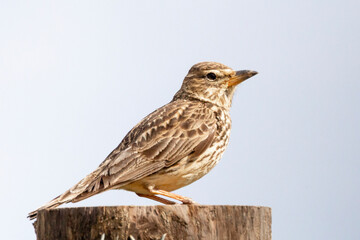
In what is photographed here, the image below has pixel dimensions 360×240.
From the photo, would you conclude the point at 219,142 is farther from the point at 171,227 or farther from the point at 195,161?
the point at 171,227

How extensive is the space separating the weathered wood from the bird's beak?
207 inches

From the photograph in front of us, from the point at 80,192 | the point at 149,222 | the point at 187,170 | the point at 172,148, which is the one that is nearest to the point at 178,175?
the point at 187,170

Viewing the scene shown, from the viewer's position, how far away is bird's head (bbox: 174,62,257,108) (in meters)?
11.6

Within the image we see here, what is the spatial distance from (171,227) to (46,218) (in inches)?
51.0

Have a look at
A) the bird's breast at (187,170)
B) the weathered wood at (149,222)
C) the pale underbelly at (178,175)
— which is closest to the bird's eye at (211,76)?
the bird's breast at (187,170)

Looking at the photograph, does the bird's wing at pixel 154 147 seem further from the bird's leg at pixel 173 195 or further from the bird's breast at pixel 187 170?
the bird's leg at pixel 173 195

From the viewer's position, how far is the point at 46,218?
649 cm

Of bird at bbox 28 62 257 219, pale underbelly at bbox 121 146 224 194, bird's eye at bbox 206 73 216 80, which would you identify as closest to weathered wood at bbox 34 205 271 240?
bird at bbox 28 62 257 219

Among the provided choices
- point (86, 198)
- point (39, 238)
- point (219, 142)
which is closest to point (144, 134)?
point (219, 142)

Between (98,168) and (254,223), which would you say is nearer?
(254,223)

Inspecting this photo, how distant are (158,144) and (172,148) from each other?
0.23 meters

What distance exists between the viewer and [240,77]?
38.1 ft

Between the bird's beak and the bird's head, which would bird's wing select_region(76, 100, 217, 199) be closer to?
the bird's head

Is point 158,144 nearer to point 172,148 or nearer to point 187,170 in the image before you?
point 172,148
